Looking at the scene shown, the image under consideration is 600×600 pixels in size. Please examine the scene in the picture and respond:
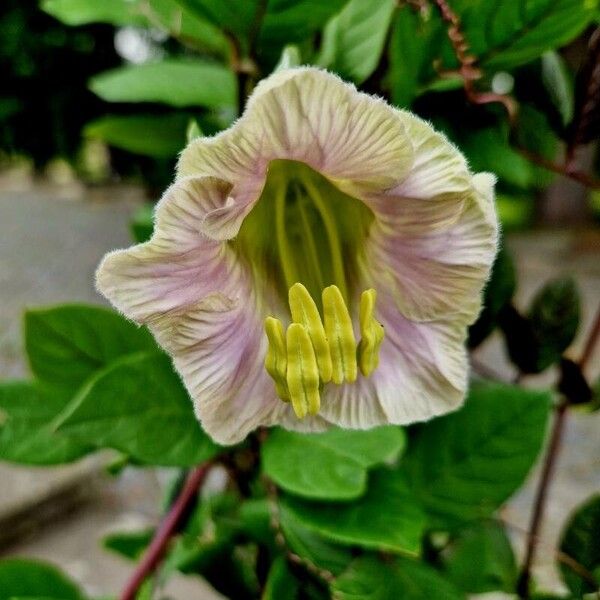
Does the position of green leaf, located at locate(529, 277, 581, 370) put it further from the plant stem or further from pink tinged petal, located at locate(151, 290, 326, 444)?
pink tinged petal, located at locate(151, 290, 326, 444)

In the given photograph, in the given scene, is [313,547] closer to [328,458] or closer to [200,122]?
[328,458]

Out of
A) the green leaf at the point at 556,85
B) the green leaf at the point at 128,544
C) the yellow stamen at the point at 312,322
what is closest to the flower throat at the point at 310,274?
the yellow stamen at the point at 312,322

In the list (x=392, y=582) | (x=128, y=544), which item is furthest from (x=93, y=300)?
(x=392, y=582)

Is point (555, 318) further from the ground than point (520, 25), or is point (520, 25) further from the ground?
point (520, 25)

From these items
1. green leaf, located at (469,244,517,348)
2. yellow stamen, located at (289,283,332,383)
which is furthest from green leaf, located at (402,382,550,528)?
yellow stamen, located at (289,283,332,383)

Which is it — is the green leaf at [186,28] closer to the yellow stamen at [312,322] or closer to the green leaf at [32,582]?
the yellow stamen at [312,322]
